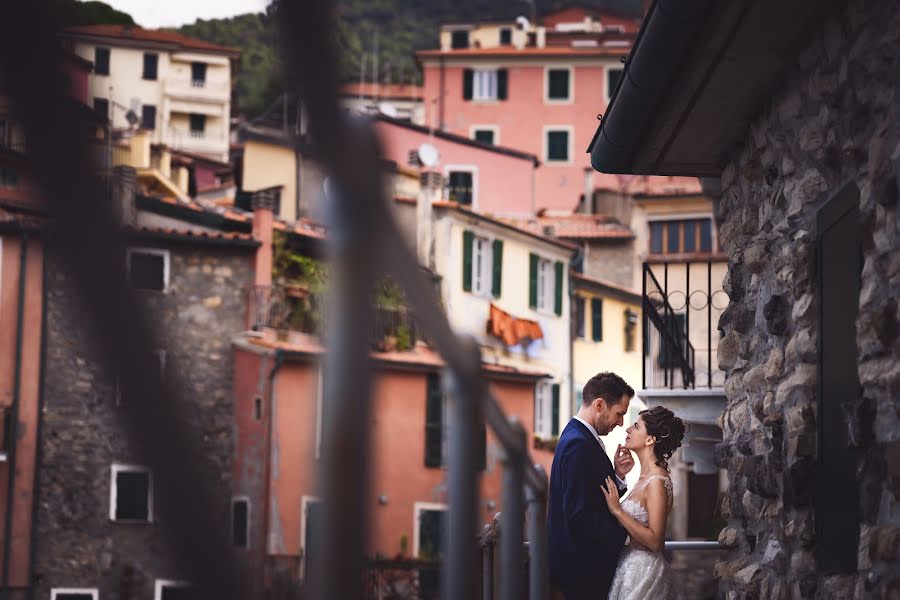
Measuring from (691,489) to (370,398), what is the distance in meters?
37.7

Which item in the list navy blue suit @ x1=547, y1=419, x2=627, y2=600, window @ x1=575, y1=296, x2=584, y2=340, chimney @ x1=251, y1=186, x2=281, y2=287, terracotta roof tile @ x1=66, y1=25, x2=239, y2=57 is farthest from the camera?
terracotta roof tile @ x1=66, y1=25, x2=239, y2=57

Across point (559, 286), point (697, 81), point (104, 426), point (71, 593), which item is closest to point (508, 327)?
point (559, 286)

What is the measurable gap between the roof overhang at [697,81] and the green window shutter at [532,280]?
32604 millimetres

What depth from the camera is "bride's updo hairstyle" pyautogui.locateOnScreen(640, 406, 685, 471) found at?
6430 mm

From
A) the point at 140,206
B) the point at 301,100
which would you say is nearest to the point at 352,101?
the point at 301,100

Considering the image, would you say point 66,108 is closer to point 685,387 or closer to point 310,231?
point 685,387

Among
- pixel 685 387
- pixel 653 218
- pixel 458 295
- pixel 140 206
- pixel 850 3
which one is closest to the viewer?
pixel 850 3

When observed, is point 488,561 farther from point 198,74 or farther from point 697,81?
point 198,74

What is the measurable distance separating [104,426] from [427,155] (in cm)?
1227

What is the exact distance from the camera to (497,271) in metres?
38.7

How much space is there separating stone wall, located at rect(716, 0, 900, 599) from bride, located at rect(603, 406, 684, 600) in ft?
0.91

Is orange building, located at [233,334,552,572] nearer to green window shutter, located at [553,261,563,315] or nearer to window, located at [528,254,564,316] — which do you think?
window, located at [528,254,564,316]

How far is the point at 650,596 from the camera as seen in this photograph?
6.19 m

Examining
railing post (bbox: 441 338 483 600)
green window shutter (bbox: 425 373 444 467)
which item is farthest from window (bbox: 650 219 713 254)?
railing post (bbox: 441 338 483 600)
